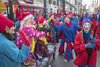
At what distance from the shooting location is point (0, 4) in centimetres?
230

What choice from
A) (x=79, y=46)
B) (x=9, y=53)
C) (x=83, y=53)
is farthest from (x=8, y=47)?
(x=83, y=53)

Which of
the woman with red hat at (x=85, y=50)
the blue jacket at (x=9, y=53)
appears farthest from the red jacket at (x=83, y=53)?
the blue jacket at (x=9, y=53)

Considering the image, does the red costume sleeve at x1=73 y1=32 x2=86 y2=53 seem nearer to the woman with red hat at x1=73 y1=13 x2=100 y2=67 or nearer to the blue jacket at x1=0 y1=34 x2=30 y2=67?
the woman with red hat at x1=73 y1=13 x2=100 y2=67

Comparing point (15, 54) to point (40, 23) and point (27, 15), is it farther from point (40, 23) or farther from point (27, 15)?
point (40, 23)

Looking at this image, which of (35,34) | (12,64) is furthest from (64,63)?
(12,64)

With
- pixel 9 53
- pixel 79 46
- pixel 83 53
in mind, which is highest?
pixel 9 53

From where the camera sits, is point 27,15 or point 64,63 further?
point 64,63

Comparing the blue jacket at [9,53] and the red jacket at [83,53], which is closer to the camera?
the blue jacket at [9,53]

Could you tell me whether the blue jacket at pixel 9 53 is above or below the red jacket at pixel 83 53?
above

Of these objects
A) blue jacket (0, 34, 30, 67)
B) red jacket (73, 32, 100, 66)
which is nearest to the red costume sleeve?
red jacket (73, 32, 100, 66)

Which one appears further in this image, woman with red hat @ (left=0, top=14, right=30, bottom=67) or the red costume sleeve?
the red costume sleeve

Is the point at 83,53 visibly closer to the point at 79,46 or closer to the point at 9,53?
the point at 79,46

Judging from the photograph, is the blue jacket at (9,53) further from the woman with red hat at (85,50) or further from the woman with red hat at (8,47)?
the woman with red hat at (85,50)

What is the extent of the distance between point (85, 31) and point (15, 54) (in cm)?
194
